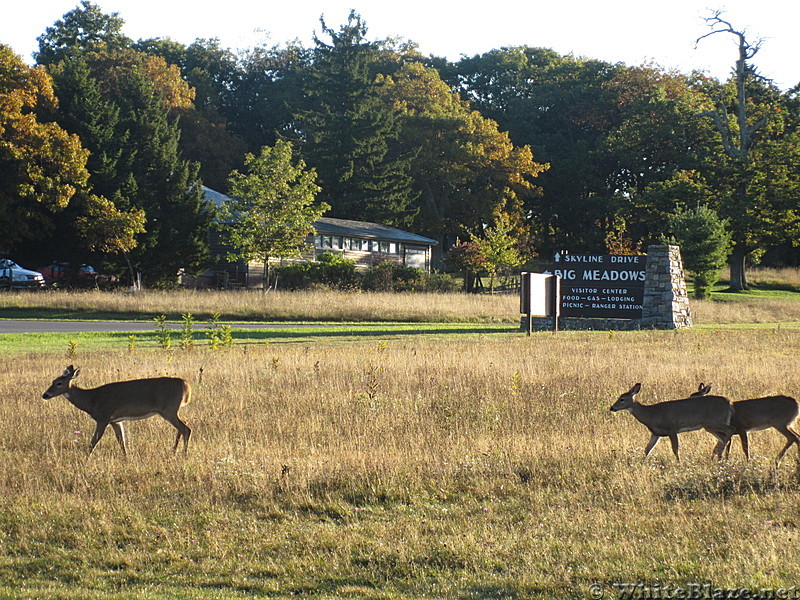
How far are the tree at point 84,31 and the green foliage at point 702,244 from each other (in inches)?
2239

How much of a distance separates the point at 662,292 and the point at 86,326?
1974 centimetres

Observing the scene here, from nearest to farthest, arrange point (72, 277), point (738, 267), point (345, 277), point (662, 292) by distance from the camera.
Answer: point (662, 292) → point (72, 277) → point (345, 277) → point (738, 267)

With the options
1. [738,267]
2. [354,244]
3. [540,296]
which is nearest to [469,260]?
[354,244]

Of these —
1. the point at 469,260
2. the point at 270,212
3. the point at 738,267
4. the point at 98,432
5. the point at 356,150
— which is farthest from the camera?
the point at 356,150

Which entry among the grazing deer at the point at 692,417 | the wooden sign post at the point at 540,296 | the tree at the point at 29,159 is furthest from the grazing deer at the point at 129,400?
the tree at the point at 29,159

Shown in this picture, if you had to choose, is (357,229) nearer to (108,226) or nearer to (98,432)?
(108,226)

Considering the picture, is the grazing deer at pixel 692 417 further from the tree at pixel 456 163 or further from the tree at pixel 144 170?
the tree at pixel 456 163

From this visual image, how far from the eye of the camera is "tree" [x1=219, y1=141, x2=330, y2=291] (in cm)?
5406

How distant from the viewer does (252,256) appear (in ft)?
178

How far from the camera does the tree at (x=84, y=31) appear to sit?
87750mm

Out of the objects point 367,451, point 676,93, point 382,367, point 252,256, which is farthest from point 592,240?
point 367,451

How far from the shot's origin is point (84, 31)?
89.6 meters

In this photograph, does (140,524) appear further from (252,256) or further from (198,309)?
(252,256)

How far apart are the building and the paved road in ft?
78.9
